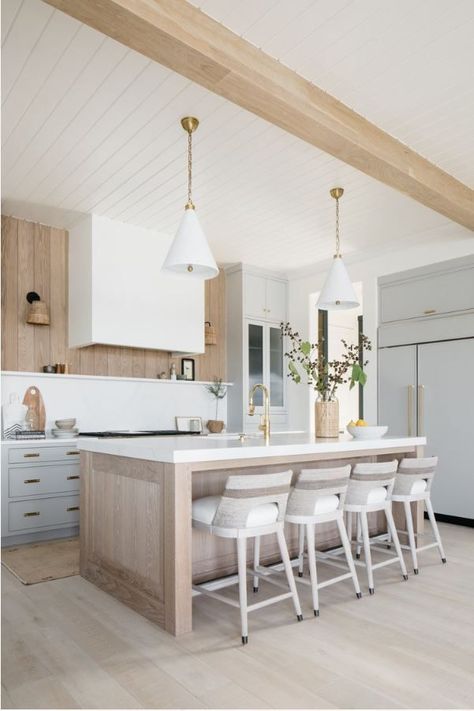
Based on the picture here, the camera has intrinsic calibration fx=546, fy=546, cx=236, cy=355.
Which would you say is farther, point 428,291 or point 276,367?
point 276,367

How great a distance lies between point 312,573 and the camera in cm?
279

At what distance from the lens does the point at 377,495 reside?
10.7 ft

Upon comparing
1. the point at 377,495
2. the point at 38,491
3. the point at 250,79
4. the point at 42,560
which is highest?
the point at 250,79

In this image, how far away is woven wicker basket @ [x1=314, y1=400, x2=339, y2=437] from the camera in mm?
3753

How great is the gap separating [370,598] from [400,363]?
115 inches

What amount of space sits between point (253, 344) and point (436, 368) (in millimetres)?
2050

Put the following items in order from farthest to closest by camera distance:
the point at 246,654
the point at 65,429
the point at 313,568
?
the point at 65,429 → the point at 313,568 → the point at 246,654

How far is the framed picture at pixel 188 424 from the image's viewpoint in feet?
18.7

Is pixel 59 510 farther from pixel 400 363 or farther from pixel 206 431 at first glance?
pixel 400 363

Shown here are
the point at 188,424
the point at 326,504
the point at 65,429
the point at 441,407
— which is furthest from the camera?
the point at 188,424

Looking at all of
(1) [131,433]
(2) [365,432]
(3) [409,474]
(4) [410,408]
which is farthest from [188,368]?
(3) [409,474]

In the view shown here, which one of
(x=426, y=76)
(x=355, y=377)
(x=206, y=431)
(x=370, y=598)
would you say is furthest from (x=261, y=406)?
(x=426, y=76)

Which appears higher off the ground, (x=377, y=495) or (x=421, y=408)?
(x=421, y=408)

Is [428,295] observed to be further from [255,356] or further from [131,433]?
[131,433]
